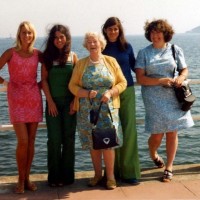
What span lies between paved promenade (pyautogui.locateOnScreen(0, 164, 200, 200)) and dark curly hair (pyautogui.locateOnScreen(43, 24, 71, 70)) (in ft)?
4.37

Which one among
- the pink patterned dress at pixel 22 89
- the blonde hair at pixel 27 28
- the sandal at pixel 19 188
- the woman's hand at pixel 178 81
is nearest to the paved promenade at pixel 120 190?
the sandal at pixel 19 188

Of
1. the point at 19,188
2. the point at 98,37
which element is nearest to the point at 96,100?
the point at 98,37

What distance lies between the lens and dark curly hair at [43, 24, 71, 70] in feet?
14.6

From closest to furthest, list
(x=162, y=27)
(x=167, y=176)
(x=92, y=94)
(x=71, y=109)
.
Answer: (x=92, y=94) < (x=71, y=109) < (x=162, y=27) < (x=167, y=176)

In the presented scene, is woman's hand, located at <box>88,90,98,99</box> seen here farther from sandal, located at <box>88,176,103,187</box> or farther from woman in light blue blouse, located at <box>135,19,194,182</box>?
sandal, located at <box>88,176,103,187</box>

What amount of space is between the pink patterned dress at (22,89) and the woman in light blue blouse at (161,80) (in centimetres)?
118

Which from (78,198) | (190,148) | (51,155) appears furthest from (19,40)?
(190,148)

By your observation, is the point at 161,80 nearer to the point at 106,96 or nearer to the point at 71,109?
the point at 106,96

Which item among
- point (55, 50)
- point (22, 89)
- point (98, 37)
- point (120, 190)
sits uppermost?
point (98, 37)

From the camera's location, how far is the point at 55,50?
14.8 feet

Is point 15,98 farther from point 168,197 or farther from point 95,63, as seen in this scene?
point 168,197

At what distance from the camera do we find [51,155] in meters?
4.62

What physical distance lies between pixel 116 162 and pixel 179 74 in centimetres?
124

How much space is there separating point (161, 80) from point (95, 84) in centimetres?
77
